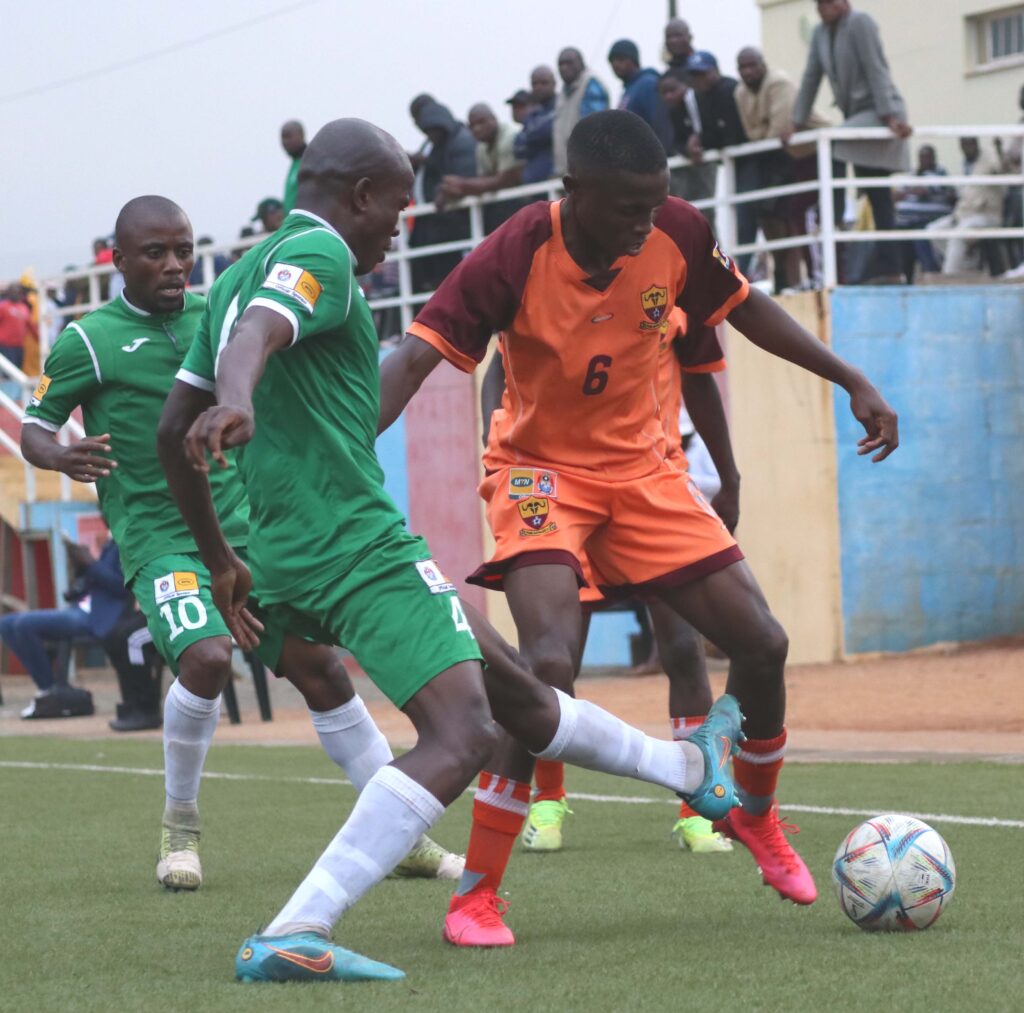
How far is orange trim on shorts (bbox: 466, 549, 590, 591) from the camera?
5691 millimetres

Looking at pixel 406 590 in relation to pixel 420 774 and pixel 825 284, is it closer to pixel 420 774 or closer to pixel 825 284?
pixel 420 774

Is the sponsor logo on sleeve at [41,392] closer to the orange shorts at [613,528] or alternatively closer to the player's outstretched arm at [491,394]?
the player's outstretched arm at [491,394]

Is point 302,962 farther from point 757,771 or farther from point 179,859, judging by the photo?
point 179,859

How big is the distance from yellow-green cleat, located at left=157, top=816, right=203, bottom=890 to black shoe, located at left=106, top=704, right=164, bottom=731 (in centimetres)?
818

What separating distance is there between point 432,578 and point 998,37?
111 ft

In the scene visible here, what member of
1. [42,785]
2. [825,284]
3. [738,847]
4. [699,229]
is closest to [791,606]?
[825,284]

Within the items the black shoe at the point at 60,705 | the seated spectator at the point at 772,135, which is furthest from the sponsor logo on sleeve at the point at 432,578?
the black shoe at the point at 60,705

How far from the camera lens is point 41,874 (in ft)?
22.1

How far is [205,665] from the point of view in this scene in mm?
6562

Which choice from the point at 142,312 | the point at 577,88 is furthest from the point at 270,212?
the point at 142,312

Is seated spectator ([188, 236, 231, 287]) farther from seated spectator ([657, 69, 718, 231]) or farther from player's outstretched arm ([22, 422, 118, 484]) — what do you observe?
player's outstretched arm ([22, 422, 118, 484])

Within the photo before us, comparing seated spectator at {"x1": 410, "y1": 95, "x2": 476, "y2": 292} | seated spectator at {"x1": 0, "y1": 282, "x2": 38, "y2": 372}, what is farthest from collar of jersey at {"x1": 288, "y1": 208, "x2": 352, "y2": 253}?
seated spectator at {"x1": 0, "y1": 282, "x2": 38, "y2": 372}

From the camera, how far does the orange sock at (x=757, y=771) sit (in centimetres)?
558

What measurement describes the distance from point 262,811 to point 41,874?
6.91 feet
